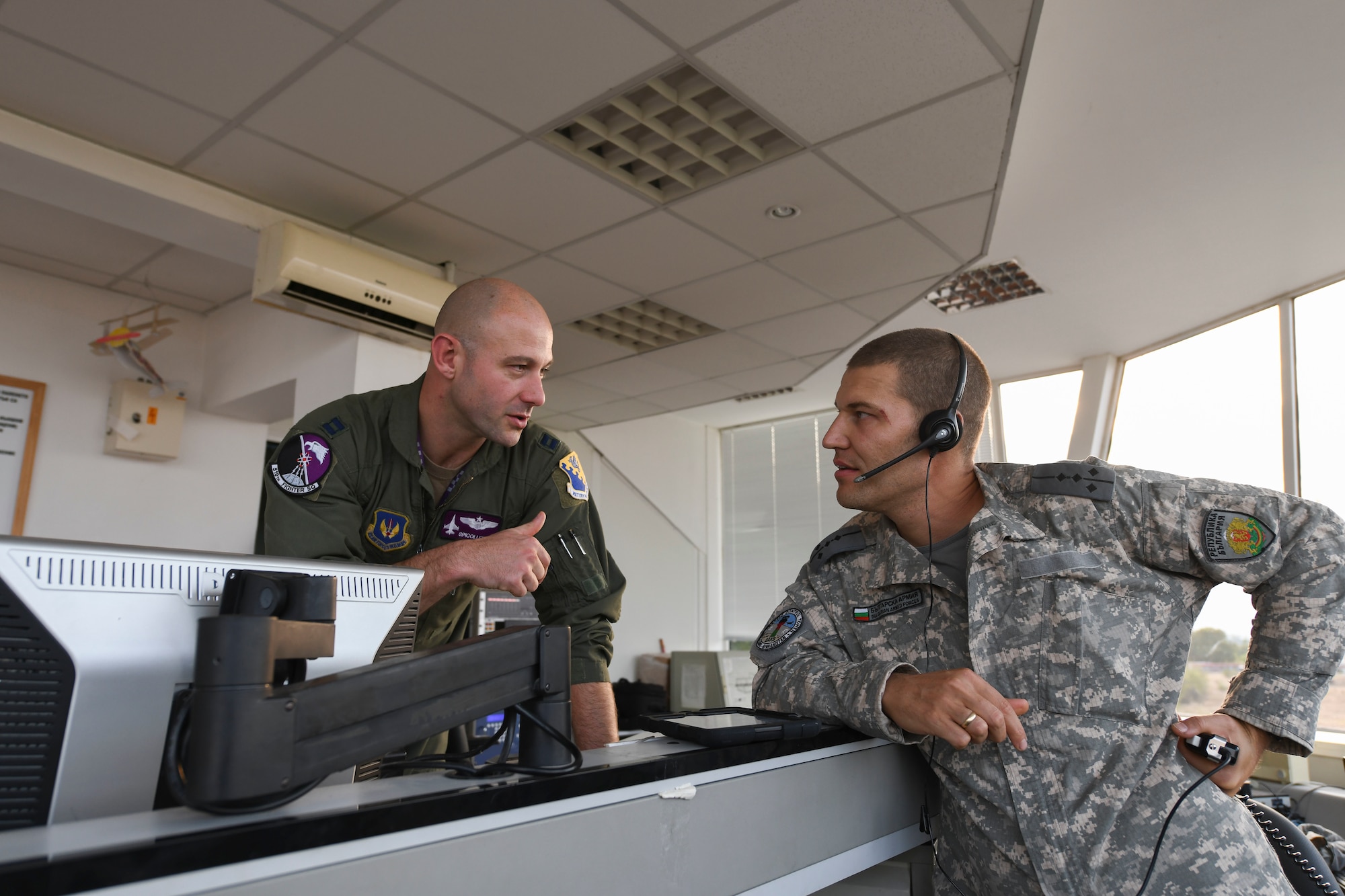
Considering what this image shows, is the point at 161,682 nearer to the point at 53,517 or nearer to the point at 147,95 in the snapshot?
the point at 147,95

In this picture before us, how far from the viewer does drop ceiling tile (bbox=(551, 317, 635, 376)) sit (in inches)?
173

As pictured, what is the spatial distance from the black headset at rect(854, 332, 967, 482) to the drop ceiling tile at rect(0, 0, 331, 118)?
1.81 meters

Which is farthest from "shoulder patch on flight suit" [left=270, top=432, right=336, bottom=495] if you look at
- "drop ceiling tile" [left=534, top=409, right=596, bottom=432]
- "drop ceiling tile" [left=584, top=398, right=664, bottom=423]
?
"drop ceiling tile" [left=534, top=409, right=596, bottom=432]

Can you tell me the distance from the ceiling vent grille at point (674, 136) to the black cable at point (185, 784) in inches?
84.7

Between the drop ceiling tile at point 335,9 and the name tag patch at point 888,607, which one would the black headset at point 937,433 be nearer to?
the name tag patch at point 888,607

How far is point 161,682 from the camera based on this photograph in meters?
0.62

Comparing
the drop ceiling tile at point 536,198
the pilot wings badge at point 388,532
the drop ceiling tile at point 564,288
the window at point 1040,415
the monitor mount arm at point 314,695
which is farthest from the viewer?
the window at point 1040,415

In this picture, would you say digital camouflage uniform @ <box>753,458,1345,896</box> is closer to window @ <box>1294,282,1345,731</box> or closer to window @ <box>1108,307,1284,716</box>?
window @ <box>1108,307,1284,716</box>

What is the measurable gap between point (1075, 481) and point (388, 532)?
1.23 m

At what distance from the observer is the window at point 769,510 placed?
23.5ft

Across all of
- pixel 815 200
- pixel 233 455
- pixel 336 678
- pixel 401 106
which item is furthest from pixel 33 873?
pixel 233 455

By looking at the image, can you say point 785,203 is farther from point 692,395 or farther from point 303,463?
point 692,395

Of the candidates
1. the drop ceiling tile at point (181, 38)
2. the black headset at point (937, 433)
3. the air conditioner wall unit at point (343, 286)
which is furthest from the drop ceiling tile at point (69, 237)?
the black headset at point (937, 433)

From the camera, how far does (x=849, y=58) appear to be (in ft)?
7.34
